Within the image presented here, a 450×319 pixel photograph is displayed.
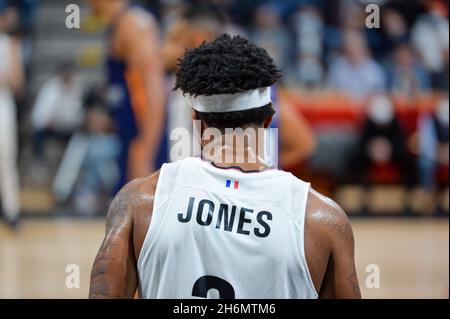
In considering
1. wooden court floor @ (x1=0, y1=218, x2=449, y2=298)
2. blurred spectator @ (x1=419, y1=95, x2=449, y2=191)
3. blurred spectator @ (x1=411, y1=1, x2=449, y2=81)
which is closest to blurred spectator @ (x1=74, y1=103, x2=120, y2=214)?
wooden court floor @ (x1=0, y1=218, x2=449, y2=298)

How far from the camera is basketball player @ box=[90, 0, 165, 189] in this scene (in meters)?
9.92

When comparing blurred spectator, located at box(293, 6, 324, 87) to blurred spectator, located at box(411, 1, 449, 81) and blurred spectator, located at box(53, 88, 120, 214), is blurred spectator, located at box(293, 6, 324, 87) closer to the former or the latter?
blurred spectator, located at box(411, 1, 449, 81)

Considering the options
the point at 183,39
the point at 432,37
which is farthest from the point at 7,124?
the point at 432,37

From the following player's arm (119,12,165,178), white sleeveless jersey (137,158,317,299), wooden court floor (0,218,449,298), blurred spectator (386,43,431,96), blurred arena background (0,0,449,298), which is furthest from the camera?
blurred spectator (386,43,431,96)

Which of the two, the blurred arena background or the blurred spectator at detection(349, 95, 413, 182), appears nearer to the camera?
the blurred arena background

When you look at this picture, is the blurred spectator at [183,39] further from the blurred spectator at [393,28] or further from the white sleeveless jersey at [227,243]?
the white sleeveless jersey at [227,243]

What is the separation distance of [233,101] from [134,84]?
7.90 m

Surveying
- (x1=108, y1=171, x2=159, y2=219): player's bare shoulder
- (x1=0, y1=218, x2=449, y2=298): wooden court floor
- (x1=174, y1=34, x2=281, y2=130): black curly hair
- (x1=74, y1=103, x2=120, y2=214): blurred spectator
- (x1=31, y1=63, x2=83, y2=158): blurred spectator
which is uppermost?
(x1=174, y1=34, x2=281, y2=130): black curly hair

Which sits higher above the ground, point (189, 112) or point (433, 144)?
point (189, 112)

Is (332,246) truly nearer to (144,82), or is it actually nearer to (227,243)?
(227,243)

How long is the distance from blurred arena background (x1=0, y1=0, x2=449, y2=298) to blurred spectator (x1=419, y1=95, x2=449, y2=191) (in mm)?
14

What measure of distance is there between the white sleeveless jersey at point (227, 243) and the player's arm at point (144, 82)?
7.65 meters

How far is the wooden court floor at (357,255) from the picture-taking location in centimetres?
662

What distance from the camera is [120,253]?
2377 millimetres
